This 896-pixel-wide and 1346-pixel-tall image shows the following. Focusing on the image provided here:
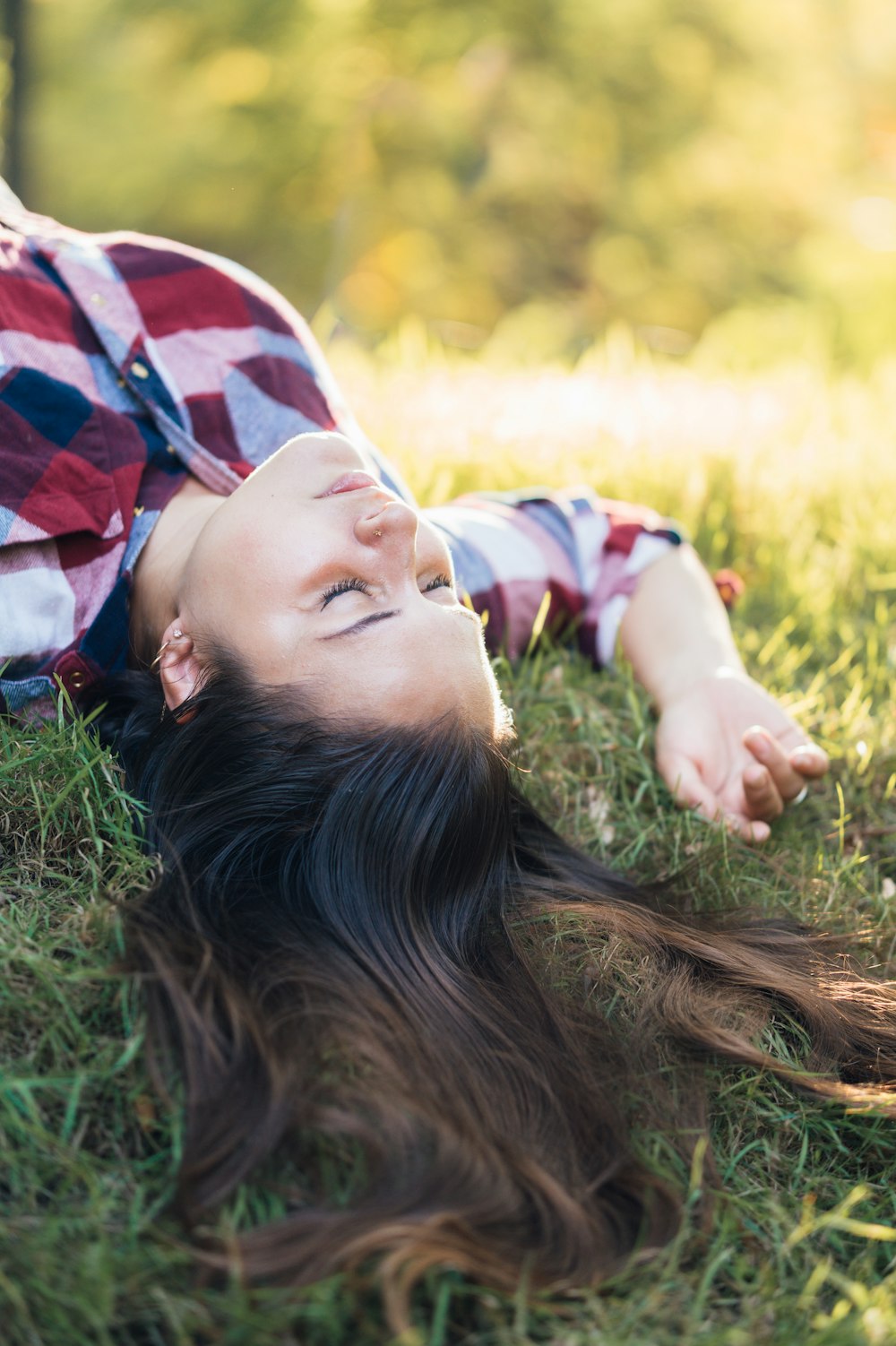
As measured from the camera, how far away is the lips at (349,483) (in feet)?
6.50

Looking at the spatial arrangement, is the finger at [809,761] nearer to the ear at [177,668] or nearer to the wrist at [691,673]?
the wrist at [691,673]

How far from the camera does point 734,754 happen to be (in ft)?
7.92

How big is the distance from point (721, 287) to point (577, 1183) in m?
12.8

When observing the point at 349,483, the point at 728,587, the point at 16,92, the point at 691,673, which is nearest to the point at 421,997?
the point at 349,483

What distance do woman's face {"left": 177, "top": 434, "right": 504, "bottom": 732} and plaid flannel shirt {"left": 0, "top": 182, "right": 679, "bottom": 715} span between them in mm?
350

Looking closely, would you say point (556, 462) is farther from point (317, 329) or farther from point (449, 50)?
point (449, 50)

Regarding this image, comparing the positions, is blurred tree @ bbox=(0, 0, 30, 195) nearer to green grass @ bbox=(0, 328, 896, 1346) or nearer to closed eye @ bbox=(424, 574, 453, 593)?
green grass @ bbox=(0, 328, 896, 1346)

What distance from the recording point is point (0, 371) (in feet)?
7.20

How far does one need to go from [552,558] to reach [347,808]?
3.95ft

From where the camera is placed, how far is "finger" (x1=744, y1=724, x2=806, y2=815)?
2.29m

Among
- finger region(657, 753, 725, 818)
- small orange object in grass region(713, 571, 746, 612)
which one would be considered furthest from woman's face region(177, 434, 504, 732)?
small orange object in grass region(713, 571, 746, 612)

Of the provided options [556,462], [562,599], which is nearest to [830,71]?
[556,462]

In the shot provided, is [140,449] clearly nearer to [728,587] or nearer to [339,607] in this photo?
[339,607]

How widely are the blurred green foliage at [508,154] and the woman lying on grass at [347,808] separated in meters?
8.33
